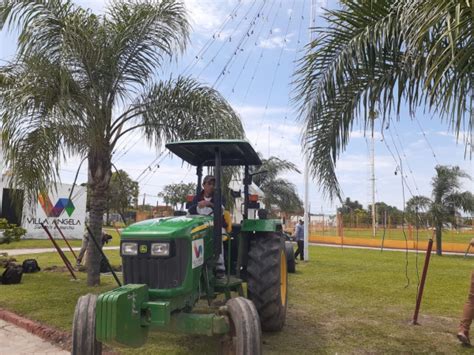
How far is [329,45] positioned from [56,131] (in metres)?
4.67

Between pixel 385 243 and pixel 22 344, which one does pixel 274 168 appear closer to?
pixel 385 243

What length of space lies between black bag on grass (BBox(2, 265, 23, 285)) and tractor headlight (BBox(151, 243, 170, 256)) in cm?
689

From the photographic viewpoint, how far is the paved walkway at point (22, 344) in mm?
5543

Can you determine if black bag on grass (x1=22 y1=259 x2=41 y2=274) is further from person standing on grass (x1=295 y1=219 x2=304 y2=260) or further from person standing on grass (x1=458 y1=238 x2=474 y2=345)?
person standing on grass (x1=458 y1=238 x2=474 y2=345)

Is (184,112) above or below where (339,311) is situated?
above

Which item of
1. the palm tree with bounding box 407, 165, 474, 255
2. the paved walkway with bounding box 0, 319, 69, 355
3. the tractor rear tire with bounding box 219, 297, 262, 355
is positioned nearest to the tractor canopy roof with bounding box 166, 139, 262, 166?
the tractor rear tire with bounding box 219, 297, 262, 355

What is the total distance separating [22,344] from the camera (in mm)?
5836

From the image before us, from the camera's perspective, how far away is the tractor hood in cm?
438

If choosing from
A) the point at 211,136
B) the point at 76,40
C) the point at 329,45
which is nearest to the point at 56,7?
the point at 76,40

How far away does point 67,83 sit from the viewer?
299 inches

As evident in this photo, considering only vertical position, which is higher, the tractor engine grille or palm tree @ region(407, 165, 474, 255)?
palm tree @ region(407, 165, 474, 255)

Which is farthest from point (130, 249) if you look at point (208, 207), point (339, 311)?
point (339, 311)

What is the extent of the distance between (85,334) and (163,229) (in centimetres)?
117

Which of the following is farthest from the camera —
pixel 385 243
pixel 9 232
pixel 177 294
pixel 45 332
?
pixel 385 243
